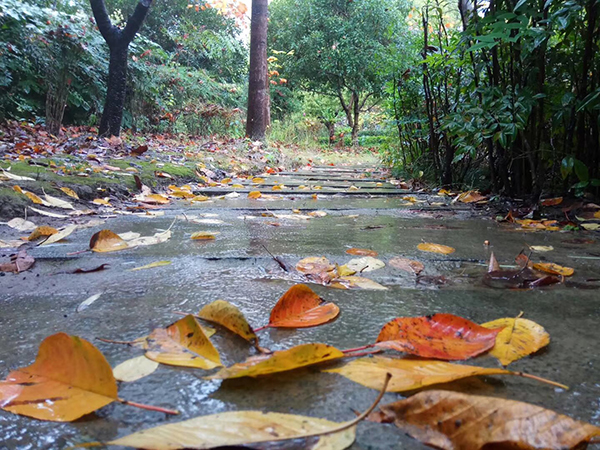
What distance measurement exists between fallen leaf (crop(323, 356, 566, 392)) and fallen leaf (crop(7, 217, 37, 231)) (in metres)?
1.55

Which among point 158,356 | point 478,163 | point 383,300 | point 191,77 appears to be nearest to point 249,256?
point 383,300

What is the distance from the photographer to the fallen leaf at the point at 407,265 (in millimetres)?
1089

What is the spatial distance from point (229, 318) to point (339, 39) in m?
16.0

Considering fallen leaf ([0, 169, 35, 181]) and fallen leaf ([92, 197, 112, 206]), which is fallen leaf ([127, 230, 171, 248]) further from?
fallen leaf ([0, 169, 35, 181])

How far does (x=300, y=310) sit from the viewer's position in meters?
0.76

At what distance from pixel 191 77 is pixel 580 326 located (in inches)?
415

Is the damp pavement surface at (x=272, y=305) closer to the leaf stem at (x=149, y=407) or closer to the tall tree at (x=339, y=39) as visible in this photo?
the leaf stem at (x=149, y=407)

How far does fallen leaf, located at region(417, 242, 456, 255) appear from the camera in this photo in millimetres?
1309

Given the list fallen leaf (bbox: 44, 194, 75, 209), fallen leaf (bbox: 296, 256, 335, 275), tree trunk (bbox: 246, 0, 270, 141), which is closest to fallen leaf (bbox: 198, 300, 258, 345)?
fallen leaf (bbox: 296, 256, 335, 275)

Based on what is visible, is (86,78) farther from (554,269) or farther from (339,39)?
(339,39)

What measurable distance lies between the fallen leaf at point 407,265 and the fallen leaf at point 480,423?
24.8 inches

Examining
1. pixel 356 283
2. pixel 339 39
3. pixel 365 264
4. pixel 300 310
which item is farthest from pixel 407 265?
pixel 339 39

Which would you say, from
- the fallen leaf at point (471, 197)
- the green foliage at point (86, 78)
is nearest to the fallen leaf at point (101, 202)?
the fallen leaf at point (471, 197)

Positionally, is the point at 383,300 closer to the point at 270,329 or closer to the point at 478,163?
the point at 270,329
